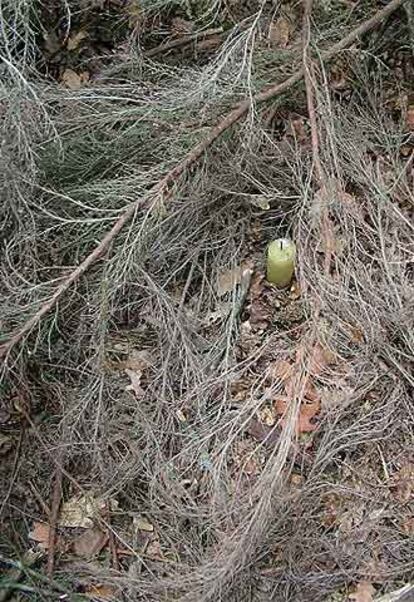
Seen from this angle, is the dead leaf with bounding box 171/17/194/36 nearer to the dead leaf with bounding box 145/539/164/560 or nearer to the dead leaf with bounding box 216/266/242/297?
the dead leaf with bounding box 216/266/242/297

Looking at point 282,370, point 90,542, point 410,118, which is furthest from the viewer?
point 410,118

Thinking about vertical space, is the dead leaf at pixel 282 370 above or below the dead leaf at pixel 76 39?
below

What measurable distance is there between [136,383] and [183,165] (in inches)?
22.7

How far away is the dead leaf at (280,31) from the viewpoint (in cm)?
245

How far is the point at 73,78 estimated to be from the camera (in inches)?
97.7

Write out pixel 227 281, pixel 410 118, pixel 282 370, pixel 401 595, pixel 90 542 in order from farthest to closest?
pixel 410 118
pixel 227 281
pixel 282 370
pixel 90 542
pixel 401 595

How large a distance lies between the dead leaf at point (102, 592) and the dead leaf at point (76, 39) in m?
1.54

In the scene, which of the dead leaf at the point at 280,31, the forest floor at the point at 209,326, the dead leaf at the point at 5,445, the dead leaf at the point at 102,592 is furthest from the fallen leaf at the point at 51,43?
the dead leaf at the point at 102,592

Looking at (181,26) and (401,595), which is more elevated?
(181,26)

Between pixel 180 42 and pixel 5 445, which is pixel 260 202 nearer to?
pixel 180 42

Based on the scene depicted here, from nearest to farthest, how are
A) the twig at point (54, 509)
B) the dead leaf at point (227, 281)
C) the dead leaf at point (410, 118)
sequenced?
the twig at point (54, 509) → the dead leaf at point (227, 281) → the dead leaf at point (410, 118)

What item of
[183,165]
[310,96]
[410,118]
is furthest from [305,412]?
Result: [410,118]

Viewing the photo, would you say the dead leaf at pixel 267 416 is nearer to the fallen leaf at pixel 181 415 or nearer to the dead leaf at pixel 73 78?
the fallen leaf at pixel 181 415

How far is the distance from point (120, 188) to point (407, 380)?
0.88 meters
